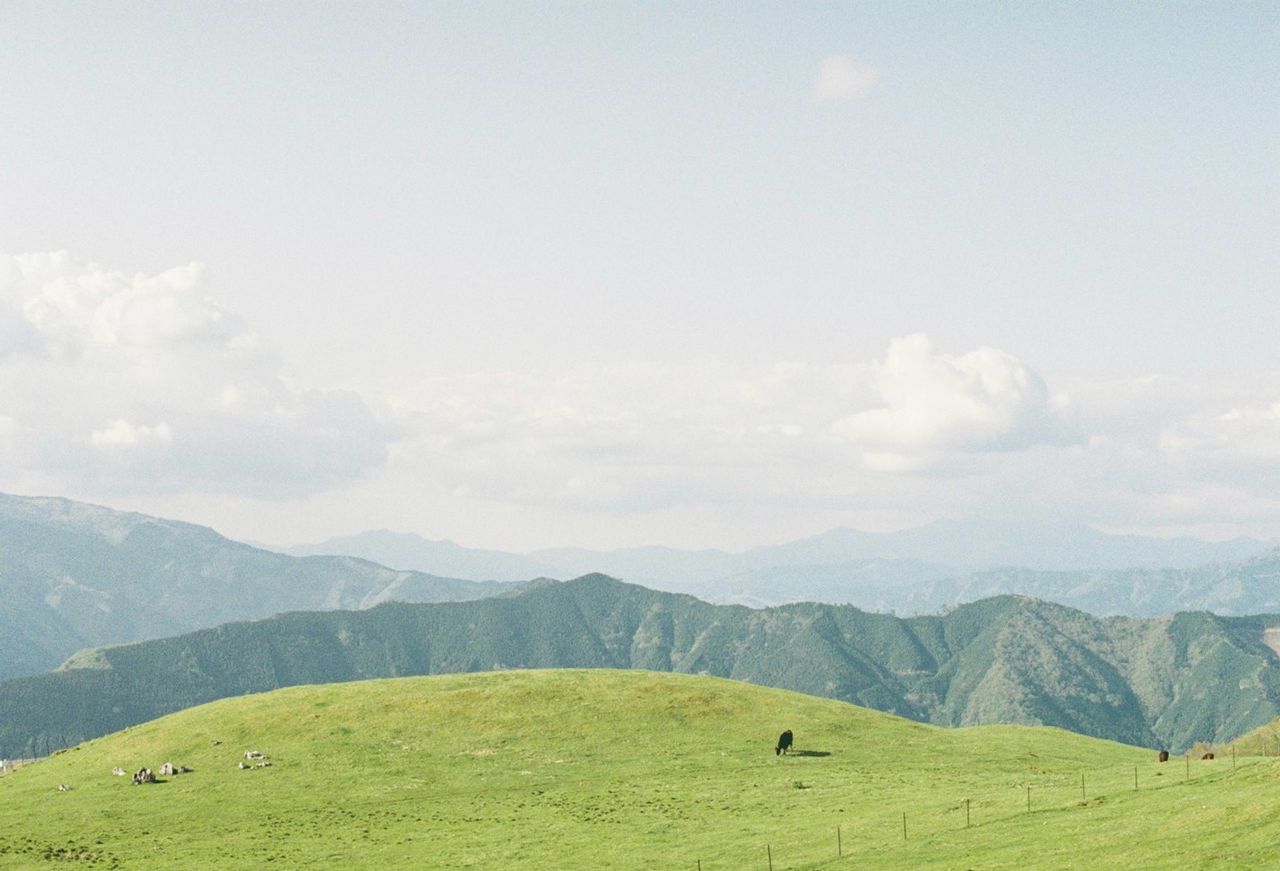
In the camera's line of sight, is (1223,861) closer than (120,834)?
Yes

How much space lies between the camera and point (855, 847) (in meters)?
57.8

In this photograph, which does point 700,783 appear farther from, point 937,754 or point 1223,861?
point 1223,861

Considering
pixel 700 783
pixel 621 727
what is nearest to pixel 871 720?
pixel 621 727

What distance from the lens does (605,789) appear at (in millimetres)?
84250

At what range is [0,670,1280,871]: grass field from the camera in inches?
2178

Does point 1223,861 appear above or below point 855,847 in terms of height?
above

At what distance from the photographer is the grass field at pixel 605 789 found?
181 feet

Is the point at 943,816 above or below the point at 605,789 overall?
above

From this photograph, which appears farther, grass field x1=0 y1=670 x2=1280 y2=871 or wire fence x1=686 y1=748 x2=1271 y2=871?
wire fence x1=686 y1=748 x2=1271 y2=871

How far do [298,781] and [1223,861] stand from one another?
7196 cm

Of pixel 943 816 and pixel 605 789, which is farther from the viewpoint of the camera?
pixel 605 789

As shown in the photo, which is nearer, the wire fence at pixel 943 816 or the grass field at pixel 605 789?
the grass field at pixel 605 789

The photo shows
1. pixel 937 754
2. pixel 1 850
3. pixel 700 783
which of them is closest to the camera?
pixel 1 850

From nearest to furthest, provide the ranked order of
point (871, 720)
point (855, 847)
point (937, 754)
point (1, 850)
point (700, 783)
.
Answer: point (855, 847) → point (1, 850) → point (700, 783) → point (937, 754) → point (871, 720)
